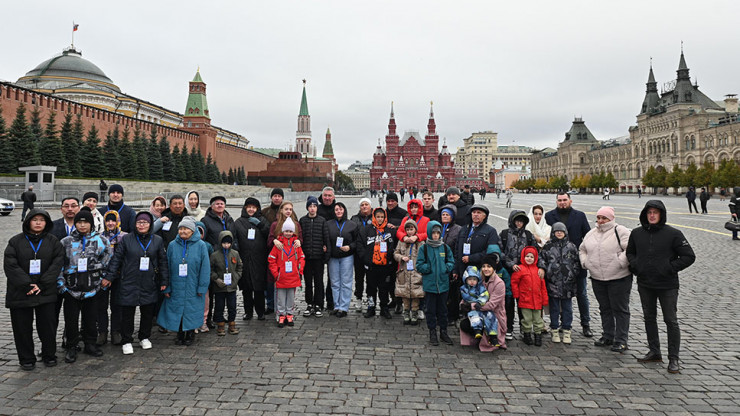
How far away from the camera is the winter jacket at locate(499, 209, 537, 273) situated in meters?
4.92

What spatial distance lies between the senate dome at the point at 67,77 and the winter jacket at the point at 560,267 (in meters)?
66.1

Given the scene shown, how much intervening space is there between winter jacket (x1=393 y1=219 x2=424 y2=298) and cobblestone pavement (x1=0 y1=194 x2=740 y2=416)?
1.50 ft

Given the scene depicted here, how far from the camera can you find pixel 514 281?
4820 mm

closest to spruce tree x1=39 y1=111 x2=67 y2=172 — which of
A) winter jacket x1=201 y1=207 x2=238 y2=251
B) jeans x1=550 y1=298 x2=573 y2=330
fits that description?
winter jacket x1=201 y1=207 x2=238 y2=251

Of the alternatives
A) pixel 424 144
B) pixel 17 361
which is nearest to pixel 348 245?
pixel 17 361

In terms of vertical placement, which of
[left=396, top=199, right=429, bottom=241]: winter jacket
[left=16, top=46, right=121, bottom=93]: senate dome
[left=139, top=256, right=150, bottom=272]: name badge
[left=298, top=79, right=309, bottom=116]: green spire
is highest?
[left=298, top=79, right=309, bottom=116]: green spire

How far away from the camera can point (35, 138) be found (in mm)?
29062

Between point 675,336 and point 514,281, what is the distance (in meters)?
1.53

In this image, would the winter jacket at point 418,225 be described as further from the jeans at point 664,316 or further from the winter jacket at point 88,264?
the winter jacket at point 88,264

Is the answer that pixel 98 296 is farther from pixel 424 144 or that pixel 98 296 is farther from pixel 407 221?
pixel 424 144

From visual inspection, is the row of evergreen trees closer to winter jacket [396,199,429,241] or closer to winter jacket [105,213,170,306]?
winter jacket [105,213,170,306]

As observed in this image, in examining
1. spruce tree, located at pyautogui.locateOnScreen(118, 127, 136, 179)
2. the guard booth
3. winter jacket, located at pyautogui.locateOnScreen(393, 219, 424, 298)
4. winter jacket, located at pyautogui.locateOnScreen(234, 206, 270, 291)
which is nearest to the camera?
winter jacket, located at pyautogui.locateOnScreen(393, 219, 424, 298)

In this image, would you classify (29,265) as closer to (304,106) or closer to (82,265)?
(82,265)

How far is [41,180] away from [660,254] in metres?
28.8
